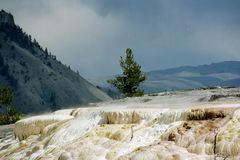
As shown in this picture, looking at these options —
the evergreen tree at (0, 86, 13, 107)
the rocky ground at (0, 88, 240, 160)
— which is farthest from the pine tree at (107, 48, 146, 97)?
the rocky ground at (0, 88, 240, 160)

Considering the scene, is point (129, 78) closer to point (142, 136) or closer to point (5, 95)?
point (5, 95)

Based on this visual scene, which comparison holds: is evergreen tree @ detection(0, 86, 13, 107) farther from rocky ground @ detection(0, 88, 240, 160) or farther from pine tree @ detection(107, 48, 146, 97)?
rocky ground @ detection(0, 88, 240, 160)

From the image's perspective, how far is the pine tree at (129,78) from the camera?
359 feet

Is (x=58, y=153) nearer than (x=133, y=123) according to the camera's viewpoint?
Yes

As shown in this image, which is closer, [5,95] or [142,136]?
[142,136]

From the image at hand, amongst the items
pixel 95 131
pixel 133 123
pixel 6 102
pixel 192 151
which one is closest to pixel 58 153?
pixel 95 131

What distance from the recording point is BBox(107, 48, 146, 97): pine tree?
109312 millimetres

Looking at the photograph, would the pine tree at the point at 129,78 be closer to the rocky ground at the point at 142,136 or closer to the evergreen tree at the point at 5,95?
the evergreen tree at the point at 5,95

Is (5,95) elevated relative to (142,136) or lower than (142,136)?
elevated

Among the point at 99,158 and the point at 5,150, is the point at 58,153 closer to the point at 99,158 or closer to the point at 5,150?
the point at 99,158

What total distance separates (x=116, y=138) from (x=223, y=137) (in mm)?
9387

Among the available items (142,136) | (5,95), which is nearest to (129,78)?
(5,95)

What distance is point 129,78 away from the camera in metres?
110

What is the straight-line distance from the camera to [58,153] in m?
32.6
